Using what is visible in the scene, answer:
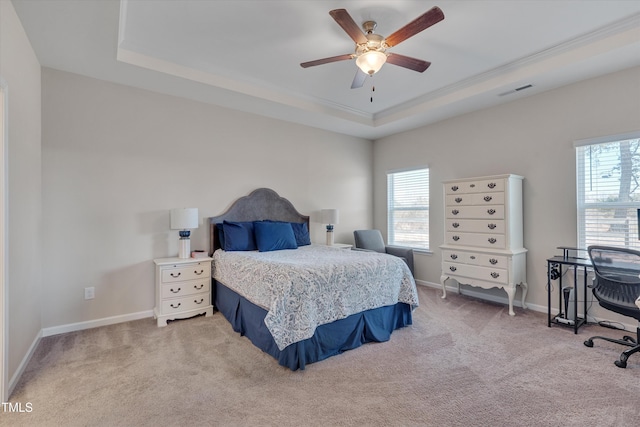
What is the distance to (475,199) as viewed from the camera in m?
3.95

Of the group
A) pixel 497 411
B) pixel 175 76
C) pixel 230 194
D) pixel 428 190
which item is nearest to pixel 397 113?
pixel 428 190

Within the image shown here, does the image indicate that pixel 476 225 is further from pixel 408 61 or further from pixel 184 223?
pixel 184 223

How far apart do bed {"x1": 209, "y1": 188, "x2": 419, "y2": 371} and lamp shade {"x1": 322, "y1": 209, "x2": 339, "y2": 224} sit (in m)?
1.37

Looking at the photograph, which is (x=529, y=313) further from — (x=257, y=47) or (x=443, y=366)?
(x=257, y=47)

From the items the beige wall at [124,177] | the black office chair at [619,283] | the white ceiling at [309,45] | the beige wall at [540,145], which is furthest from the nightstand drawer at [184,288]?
the black office chair at [619,283]

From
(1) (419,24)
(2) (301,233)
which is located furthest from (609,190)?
(2) (301,233)

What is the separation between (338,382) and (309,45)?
3.05 metres

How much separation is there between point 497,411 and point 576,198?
2847 mm

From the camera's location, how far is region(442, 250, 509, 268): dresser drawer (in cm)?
367

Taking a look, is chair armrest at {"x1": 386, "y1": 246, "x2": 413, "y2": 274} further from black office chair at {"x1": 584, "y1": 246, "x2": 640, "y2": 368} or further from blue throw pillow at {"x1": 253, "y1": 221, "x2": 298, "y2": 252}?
black office chair at {"x1": 584, "y1": 246, "x2": 640, "y2": 368}

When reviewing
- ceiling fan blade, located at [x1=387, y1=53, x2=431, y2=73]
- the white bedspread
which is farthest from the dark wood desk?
ceiling fan blade, located at [x1=387, y1=53, x2=431, y2=73]

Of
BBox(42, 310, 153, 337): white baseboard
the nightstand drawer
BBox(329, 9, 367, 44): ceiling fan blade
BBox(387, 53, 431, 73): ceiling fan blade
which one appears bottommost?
BBox(42, 310, 153, 337): white baseboard

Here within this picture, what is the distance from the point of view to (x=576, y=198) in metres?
3.48

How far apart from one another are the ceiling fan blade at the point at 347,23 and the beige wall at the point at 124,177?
2.41m
